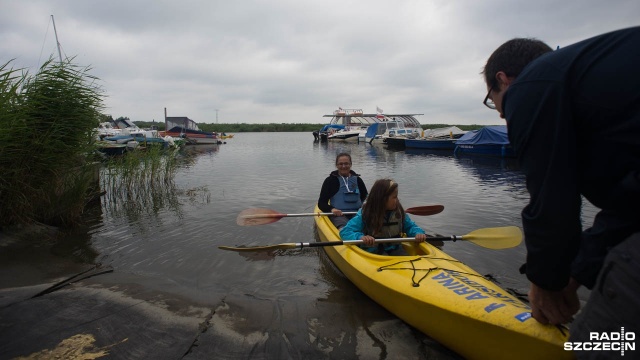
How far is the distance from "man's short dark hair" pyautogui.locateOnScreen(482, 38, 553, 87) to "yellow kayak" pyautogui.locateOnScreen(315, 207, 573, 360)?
5.43 feet

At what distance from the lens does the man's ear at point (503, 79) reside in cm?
162

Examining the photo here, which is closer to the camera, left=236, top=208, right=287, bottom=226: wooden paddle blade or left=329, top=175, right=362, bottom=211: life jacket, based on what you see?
left=329, top=175, right=362, bottom=211: life jacket

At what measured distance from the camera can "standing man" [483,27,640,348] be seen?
1.18 metres

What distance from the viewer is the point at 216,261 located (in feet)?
20.6

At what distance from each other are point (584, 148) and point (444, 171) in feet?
57.2

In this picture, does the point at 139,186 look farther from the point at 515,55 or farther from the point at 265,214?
the point at 515,55

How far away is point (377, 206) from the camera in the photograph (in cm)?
484

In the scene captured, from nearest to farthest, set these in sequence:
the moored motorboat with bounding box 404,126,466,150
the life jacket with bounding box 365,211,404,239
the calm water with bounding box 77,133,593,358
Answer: the calm water with bounding box 77,133,593,358 → the life jacket with bounding box 365,211,404,239 → the moored motorboat with bounding box 404,126,466,150

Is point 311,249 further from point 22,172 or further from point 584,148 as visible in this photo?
point 584,148

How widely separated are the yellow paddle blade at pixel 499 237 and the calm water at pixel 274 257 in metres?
0.87

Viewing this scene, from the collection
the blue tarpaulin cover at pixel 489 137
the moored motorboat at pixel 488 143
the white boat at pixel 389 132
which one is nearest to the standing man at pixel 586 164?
the moored motorboat at pixel 488 143

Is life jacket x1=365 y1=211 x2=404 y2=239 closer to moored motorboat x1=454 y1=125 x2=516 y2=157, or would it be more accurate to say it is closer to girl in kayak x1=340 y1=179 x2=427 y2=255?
girl in kayak x1=340 y1=179 x2=427 y2=255

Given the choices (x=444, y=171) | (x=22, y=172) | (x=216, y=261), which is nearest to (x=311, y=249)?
(x=216, y=261)

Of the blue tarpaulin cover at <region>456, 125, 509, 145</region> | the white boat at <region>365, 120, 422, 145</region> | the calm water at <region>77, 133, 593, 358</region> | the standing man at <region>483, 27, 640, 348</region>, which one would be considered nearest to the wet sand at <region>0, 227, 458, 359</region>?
the calm water at <region>77, 133, 593, 358</region>
